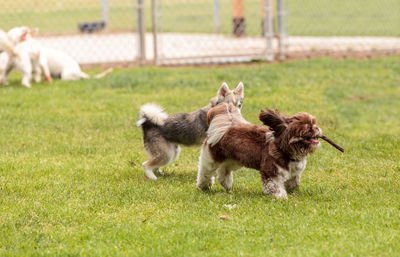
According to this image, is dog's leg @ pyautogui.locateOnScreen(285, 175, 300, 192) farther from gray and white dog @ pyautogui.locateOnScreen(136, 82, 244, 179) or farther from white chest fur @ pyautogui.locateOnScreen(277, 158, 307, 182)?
gray and white dog @ pyautogui.locateOnScreen(136, 82, 244, 179)

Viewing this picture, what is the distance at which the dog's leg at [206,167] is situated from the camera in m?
6.02

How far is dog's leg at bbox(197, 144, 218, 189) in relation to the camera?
19.8 ft

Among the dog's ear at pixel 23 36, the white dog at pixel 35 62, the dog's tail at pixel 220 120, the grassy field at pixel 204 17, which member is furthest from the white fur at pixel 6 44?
the dog's tail at pixel 220 120

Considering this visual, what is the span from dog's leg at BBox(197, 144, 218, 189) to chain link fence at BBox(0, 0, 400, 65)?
7.97 metres

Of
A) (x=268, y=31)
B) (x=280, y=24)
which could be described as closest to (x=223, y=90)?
(x=268, y=31)

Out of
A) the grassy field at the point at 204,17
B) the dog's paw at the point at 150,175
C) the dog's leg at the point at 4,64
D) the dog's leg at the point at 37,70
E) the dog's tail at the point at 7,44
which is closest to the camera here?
the dog's paw at the point at 150,175

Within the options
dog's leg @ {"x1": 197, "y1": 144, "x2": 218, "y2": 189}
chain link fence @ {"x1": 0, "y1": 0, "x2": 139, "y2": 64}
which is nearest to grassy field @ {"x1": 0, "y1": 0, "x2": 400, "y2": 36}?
chain link fence @ {"x1": 0, "y1": 0, "x2": 139, "y2": 64}

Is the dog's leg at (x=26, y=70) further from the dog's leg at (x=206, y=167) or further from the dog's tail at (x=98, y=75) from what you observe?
the dog's leg at (x=206, y=167)

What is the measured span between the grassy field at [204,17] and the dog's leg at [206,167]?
11065 mm

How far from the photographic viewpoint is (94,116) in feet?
31.7

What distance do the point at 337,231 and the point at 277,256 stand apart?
0.62 metres

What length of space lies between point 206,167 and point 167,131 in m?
0.92

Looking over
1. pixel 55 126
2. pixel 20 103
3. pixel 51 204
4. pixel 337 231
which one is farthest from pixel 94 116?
pixel 337 231

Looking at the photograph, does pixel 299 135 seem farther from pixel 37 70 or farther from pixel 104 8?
pixel 104 8
